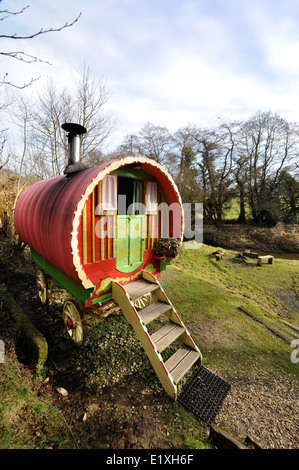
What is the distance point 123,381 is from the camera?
3.88m

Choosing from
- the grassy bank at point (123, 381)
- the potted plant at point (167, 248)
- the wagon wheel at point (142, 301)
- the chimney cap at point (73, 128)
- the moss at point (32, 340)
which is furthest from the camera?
the wagon wheel at point (142, 301)

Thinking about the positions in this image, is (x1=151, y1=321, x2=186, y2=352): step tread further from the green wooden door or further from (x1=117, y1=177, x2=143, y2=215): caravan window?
(x1=117, y1=177, x2=143, y2=215): caravan window

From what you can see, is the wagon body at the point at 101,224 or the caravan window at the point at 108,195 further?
the caravan window at the point at 108,195

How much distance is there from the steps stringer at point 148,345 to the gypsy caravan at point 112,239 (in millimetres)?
18

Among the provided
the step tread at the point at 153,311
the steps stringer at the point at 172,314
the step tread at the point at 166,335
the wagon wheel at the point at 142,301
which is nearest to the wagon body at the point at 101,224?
the steps stringer at the point at 172,314

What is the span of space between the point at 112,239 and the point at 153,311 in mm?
1860

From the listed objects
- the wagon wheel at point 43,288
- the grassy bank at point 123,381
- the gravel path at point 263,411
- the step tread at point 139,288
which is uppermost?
the step tread at point 139,288

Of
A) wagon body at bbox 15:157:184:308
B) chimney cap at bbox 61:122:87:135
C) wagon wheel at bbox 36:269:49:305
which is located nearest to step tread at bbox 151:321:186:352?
wagon body at bbox 15:157:184:308

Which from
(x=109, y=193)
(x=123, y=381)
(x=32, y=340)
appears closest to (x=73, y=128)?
(x=109, y=193)

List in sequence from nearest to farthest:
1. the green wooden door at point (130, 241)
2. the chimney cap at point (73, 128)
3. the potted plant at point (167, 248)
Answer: the green wooden door at point (130, 241) < the chimney cap at point (73, 128) < the potted plant at point (167, 248)

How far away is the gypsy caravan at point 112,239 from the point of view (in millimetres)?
3551

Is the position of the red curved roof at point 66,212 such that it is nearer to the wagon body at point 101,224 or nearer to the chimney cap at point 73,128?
Result: the wagon body at point 101,224

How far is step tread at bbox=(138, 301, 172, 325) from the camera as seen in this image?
4.05 meters
